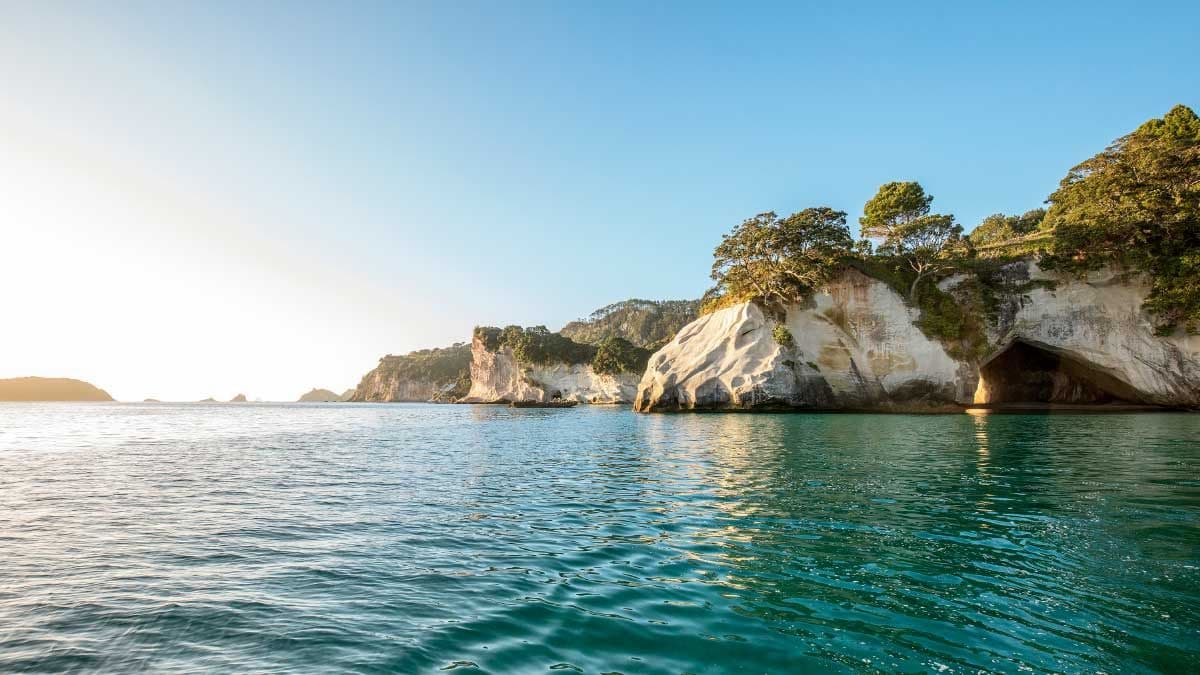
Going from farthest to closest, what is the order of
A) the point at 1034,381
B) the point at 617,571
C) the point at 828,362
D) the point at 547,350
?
the point at 547,350 → the point at 1034,381 → the point at 828,362 → the point at 617,571

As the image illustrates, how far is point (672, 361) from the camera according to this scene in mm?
56250

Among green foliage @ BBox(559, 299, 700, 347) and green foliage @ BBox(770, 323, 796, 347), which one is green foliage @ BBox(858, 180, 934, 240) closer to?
green foliage @ BBox(770, 323, 796, 347)

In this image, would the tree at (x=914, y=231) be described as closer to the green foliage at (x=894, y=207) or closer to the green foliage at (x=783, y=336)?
the green foliage at (x=894, y=207)

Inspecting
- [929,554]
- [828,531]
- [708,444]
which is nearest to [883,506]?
[828,531]

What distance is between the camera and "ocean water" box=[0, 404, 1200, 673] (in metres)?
4.51

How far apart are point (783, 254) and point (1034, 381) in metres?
32.7

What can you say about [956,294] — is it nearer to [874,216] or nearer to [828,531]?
[874,216]

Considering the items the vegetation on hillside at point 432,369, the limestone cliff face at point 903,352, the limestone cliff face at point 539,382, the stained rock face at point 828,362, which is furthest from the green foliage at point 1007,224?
the vegetation on hillside at point 432,369

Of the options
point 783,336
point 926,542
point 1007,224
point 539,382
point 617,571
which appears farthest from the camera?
point 539,382

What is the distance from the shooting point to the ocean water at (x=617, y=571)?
4.51m

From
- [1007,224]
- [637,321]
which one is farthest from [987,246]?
[637,321]

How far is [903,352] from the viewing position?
48.7 meters

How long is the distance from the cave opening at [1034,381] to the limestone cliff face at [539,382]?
5490cm

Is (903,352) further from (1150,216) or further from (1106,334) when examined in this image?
(1150,216)
